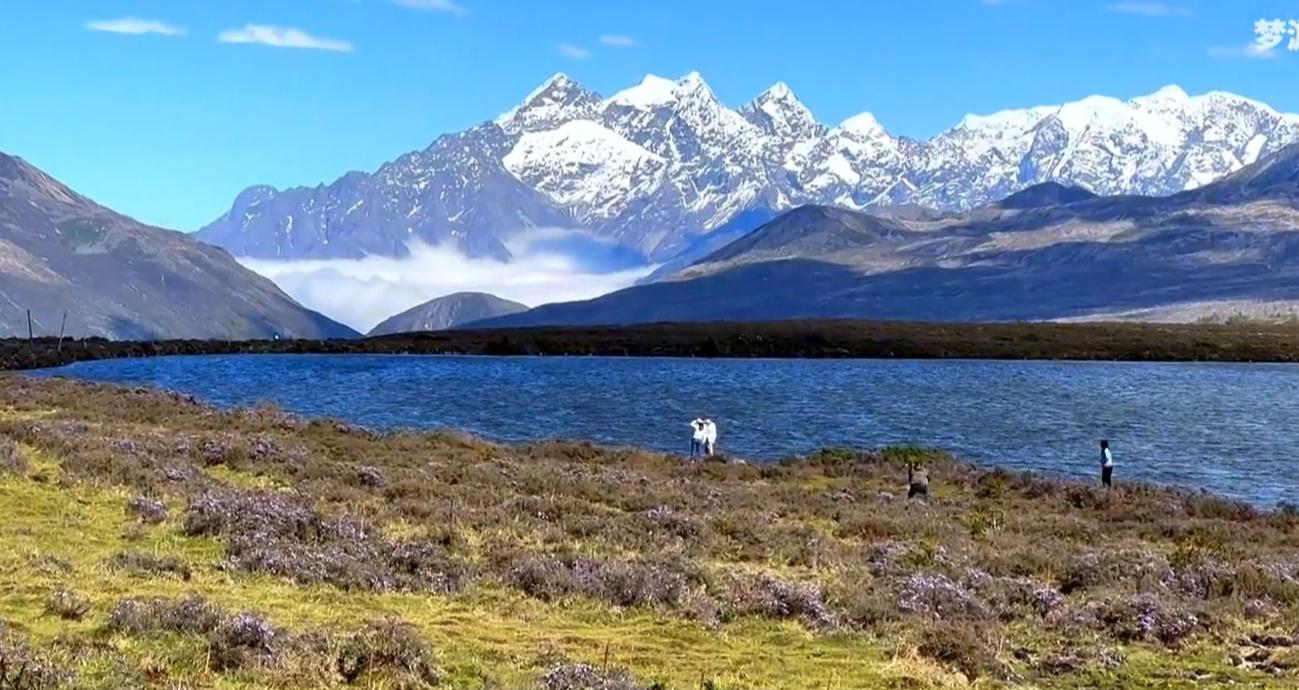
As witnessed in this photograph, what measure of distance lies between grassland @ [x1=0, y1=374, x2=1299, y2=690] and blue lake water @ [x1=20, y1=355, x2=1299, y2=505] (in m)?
25.1

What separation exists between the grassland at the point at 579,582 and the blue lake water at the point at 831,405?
25.1 metres

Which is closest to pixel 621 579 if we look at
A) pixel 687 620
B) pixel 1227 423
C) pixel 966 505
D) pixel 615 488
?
pixel 687 620

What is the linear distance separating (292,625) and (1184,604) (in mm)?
14107

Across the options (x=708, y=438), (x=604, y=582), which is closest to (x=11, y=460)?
(x=604, y=582)

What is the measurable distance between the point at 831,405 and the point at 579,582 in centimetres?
7440

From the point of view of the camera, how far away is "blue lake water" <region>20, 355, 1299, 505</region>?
220 ft

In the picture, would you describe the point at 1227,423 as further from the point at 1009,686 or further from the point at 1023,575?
the point at 1009,686

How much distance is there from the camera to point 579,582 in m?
22.5

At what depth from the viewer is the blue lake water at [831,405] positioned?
220 feet

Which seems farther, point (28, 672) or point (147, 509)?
point (147, 509)

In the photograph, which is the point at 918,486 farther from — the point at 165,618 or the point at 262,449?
the point at 165,618

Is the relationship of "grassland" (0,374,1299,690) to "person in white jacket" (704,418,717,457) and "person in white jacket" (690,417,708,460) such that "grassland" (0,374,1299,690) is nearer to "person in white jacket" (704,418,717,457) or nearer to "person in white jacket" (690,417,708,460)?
"person in white jacket" (690,417,708,460)

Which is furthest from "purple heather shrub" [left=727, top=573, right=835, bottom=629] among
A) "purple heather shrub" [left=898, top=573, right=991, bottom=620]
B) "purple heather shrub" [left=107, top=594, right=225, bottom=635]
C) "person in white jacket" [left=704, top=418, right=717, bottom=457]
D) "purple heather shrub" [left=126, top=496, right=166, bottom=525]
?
"person in white jacket" [left=704, top=418, right=717, bottom=457]

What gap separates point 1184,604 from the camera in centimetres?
Answer: 2311
